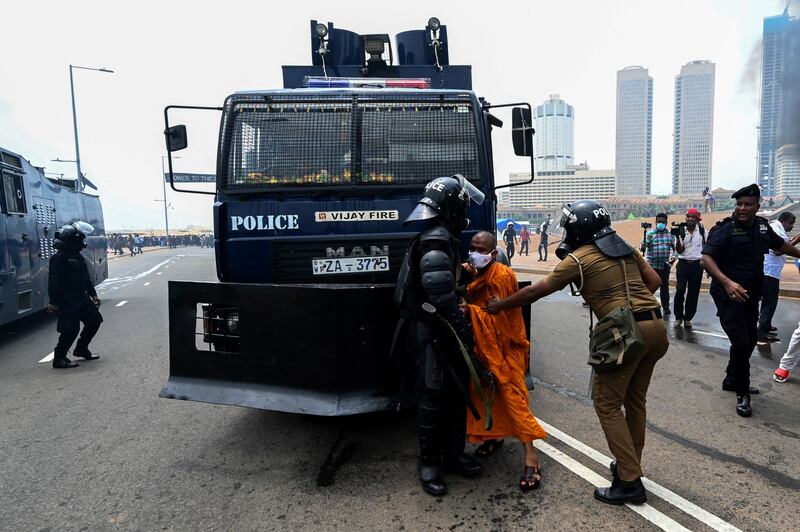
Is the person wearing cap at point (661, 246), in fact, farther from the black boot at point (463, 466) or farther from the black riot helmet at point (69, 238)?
the black riot helmet at point (69, 238)

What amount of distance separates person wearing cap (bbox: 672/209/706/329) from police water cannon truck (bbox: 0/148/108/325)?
10149 mm

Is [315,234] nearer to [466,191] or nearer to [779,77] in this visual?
[466,191]

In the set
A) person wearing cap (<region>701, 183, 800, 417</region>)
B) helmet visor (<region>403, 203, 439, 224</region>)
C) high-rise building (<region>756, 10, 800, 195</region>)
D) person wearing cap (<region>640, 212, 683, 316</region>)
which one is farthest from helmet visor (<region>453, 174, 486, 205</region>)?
high-rise building (<region>756, 10, 800, 195</region>)

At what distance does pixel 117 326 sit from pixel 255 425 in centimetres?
615

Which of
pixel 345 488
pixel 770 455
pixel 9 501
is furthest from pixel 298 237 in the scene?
pixel 770 455

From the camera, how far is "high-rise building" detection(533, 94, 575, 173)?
184250mm

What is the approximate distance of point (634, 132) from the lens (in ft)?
572

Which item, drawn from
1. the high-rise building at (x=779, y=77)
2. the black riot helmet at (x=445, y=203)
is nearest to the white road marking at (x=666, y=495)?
the black riot helmet at (x=445, y=203)

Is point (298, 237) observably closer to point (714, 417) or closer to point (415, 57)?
point (714, 417)

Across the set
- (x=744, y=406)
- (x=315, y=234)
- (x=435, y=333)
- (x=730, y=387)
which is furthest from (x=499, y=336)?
(x=730, y=387)

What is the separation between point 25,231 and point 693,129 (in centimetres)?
17372

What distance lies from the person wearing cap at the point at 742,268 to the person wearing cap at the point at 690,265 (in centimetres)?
328

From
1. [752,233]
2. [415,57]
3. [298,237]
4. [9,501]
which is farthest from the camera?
[415,57]

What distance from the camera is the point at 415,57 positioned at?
280 inches
